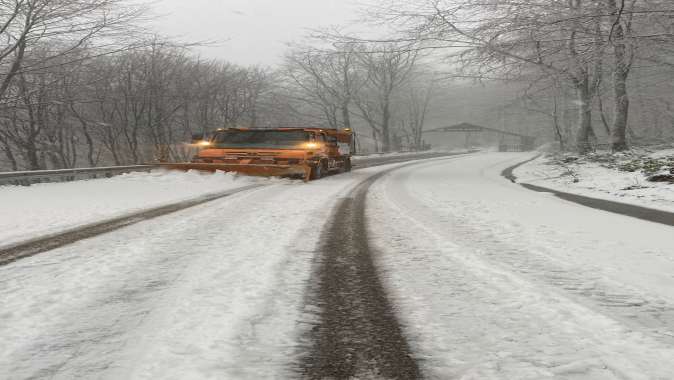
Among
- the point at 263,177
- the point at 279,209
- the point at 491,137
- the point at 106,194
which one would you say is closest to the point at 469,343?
the point at 279,209

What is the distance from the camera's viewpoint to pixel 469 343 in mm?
2051

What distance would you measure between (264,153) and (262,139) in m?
0.94

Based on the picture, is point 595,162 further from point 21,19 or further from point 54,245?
point 21,19

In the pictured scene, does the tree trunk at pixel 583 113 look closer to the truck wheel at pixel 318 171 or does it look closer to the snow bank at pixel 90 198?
the truck wheel at pixel 318 171

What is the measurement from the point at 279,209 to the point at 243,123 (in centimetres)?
3886

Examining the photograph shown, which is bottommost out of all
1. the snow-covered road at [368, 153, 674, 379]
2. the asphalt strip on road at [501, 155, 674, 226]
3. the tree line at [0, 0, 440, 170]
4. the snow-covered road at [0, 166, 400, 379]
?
the asphalt strip on road at [501, 155, 674, 226]

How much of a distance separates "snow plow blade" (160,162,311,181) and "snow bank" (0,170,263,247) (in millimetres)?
298

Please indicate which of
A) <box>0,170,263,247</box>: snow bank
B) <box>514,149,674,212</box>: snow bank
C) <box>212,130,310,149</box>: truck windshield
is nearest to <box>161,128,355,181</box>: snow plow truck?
<box>212,130,310,149</box>: truck windshield

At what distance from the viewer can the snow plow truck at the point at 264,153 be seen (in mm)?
12805

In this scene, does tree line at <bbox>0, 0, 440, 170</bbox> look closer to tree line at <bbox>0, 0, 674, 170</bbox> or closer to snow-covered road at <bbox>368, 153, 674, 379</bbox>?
tree line at <bbox>0, 0, 674, 170</bbox>

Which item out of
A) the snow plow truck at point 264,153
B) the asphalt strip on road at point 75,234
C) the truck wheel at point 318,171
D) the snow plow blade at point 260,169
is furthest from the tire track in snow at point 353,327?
the truck wheel at point 318,171

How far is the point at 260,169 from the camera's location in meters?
12.7

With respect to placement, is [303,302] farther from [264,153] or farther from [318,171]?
[318,171]

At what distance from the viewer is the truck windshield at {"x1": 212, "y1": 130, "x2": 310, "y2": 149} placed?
13548 millimetres
